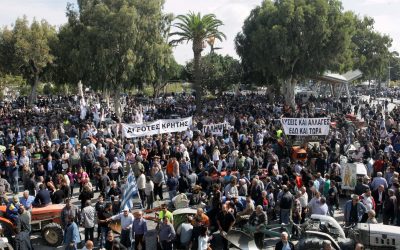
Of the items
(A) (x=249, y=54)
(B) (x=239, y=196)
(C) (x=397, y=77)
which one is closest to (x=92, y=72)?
(A) (x=249, y=54)

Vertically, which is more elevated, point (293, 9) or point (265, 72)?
point (293, 9)

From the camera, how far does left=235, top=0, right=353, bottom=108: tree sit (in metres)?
41.0

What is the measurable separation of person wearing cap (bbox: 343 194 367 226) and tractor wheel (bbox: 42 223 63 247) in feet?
25.8

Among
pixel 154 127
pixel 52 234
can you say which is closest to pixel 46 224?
pixel 52 234

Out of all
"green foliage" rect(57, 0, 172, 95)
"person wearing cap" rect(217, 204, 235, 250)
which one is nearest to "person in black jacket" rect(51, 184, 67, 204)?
"person wearing cap" rect(217, 204, 235, 250)

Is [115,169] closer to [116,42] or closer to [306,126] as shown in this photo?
[306,126]

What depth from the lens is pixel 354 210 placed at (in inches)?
503

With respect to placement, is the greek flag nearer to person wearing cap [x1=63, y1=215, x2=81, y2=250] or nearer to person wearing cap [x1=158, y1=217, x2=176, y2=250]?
person wearing cap [x1=63, y1=215, x2=81, y2=250]

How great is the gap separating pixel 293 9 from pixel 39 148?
2728 cm

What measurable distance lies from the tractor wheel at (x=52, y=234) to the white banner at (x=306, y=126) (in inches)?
489

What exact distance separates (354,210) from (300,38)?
100 feet

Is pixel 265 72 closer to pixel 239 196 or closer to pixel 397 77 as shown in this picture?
pixel 239 196

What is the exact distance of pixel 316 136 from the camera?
79.4ft

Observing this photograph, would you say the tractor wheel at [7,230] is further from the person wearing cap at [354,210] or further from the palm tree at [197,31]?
the palm tree at [197,31]
